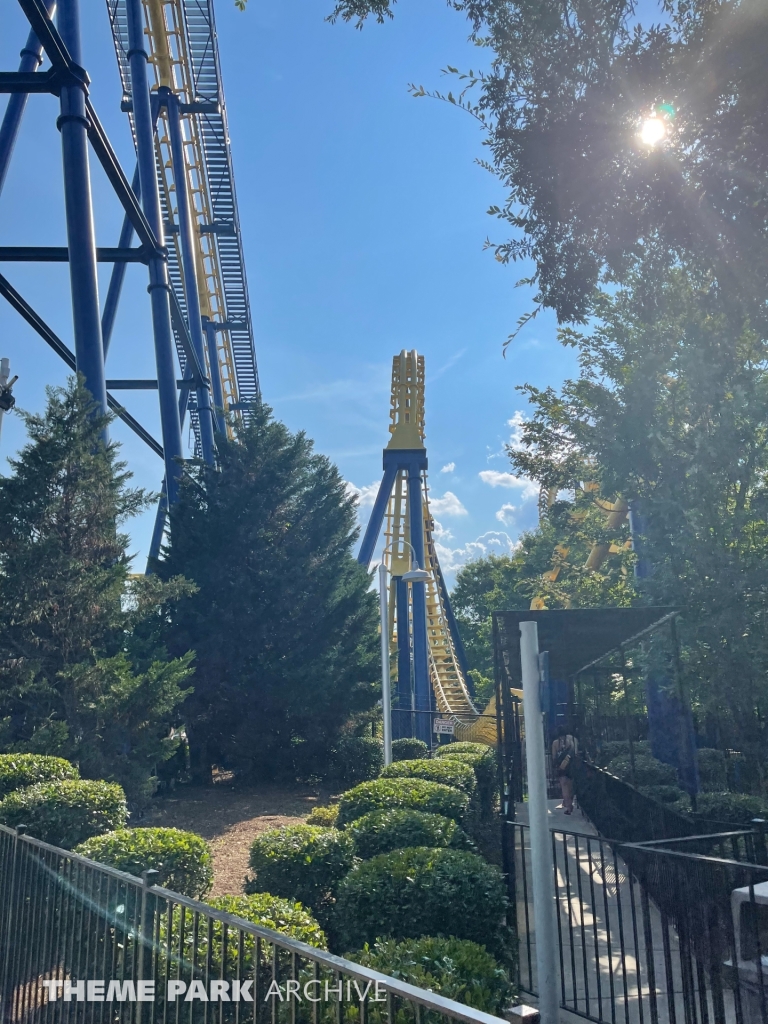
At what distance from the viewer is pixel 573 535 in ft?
42.7

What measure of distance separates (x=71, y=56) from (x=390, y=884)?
1327 centimetres

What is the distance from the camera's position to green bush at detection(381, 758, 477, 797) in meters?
8.84

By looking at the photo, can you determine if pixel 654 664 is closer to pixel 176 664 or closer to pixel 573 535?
pixel 573 535

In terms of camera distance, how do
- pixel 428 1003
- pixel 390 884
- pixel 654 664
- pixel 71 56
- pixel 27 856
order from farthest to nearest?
pixel 71 56
pixel 654 664
pixel 390 884
pixel 27 856
pixel 428 1003

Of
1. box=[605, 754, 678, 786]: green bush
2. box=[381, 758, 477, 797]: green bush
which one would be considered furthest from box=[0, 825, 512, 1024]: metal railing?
box=[605, 754, 678, 786]: green bush

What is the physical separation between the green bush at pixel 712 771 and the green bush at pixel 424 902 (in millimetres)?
7123

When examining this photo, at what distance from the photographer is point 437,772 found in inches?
351

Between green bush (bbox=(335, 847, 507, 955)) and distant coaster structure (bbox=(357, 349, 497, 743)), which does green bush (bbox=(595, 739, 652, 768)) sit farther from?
green bush (bbox=(335, 847, 507, 955))

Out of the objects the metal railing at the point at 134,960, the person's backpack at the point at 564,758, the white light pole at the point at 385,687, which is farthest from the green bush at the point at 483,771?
the metal railing at the point at 134,960

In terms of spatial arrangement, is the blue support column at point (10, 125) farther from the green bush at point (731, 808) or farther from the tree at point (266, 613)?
the green bush at point (731, 808)

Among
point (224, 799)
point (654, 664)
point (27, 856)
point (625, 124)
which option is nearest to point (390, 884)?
point (27, 856)

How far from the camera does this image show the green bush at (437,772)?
884 cm

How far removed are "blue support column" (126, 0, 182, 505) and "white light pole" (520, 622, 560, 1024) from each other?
13.5 m

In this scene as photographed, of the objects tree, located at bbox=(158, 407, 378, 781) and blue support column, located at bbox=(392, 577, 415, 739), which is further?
blue support column, located at bbox=(392, 577, 415, 739)
